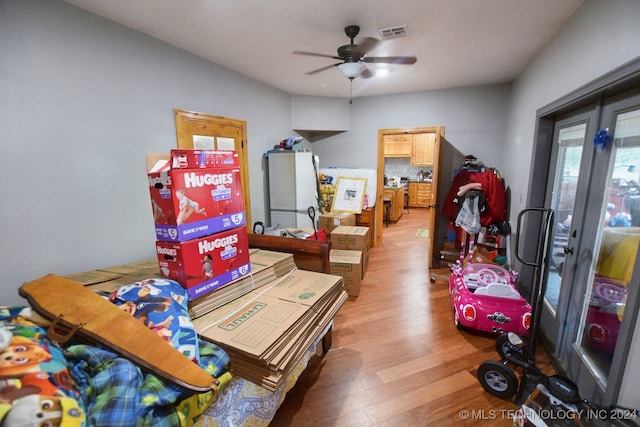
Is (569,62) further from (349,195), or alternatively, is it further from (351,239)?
(349,195)

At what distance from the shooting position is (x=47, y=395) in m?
0.68

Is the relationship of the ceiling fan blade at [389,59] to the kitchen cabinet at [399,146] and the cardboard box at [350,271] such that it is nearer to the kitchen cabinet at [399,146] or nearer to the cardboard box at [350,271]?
the cardboard box at [350,271]

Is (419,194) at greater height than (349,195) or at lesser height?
lesser

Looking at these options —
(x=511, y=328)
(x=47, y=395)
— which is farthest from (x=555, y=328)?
(x=47, y=395)

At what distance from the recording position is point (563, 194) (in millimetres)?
2352

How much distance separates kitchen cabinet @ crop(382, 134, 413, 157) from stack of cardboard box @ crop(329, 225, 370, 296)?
578cm

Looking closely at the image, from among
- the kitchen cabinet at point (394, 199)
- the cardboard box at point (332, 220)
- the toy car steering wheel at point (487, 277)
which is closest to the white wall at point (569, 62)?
the toy car steering wheel at point (487, 277)

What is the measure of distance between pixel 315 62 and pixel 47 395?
3288 millimetres

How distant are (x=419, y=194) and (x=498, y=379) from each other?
7526 millimetres

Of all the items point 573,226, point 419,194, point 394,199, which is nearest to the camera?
point 573,226

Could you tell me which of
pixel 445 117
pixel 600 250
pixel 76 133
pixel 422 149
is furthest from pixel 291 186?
pixel 422 149

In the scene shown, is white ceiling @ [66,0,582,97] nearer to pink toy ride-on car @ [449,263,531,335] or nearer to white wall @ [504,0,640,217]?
white wall @ [504,0,640,217]

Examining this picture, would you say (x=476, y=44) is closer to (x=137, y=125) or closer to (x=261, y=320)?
Result: (x=261, y=320)

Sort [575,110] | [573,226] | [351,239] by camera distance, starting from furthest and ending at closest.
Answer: [351,239] → [575,110] → [573,226]
